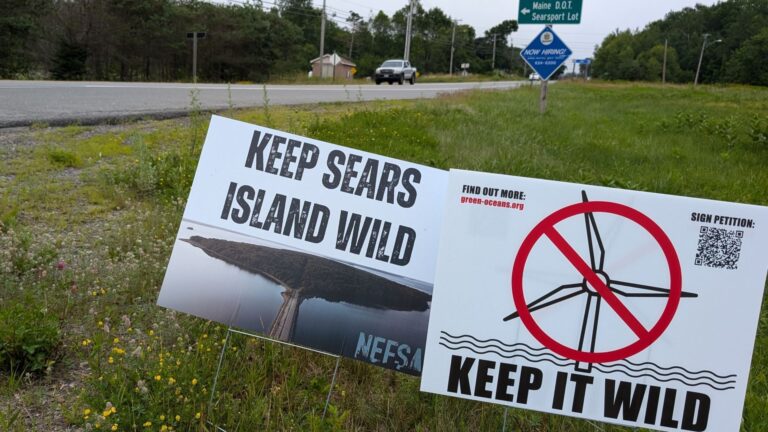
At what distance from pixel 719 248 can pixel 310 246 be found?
1.53 metres

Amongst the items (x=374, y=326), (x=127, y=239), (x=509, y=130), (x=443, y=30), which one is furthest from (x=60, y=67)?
(x=443, y=30)

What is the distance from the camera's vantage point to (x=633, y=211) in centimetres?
211

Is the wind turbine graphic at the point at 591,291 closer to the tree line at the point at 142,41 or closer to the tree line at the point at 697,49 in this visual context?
the tree line at the point at 142,41

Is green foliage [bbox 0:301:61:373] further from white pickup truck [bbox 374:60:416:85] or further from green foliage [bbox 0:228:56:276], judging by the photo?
white pickup truck [bbox 374:60:416:85]

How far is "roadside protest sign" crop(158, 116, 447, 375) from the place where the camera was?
97.0 inches

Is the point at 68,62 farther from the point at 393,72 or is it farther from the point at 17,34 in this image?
the point at 393,72

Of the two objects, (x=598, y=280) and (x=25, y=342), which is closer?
(x=598, y=280)

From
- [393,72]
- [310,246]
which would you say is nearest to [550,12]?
[310,246]

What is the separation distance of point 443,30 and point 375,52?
72.0ft

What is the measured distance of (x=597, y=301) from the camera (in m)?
2.13

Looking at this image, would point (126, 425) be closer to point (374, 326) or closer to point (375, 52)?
point (374, 326)

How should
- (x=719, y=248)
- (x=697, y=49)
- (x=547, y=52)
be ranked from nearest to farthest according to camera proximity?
(x=719, y=248), (x=547, y=52), (x=697, y=49)

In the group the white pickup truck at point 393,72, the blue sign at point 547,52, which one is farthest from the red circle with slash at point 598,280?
the white pickup truck at point 393,72

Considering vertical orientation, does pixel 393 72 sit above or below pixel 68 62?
above
